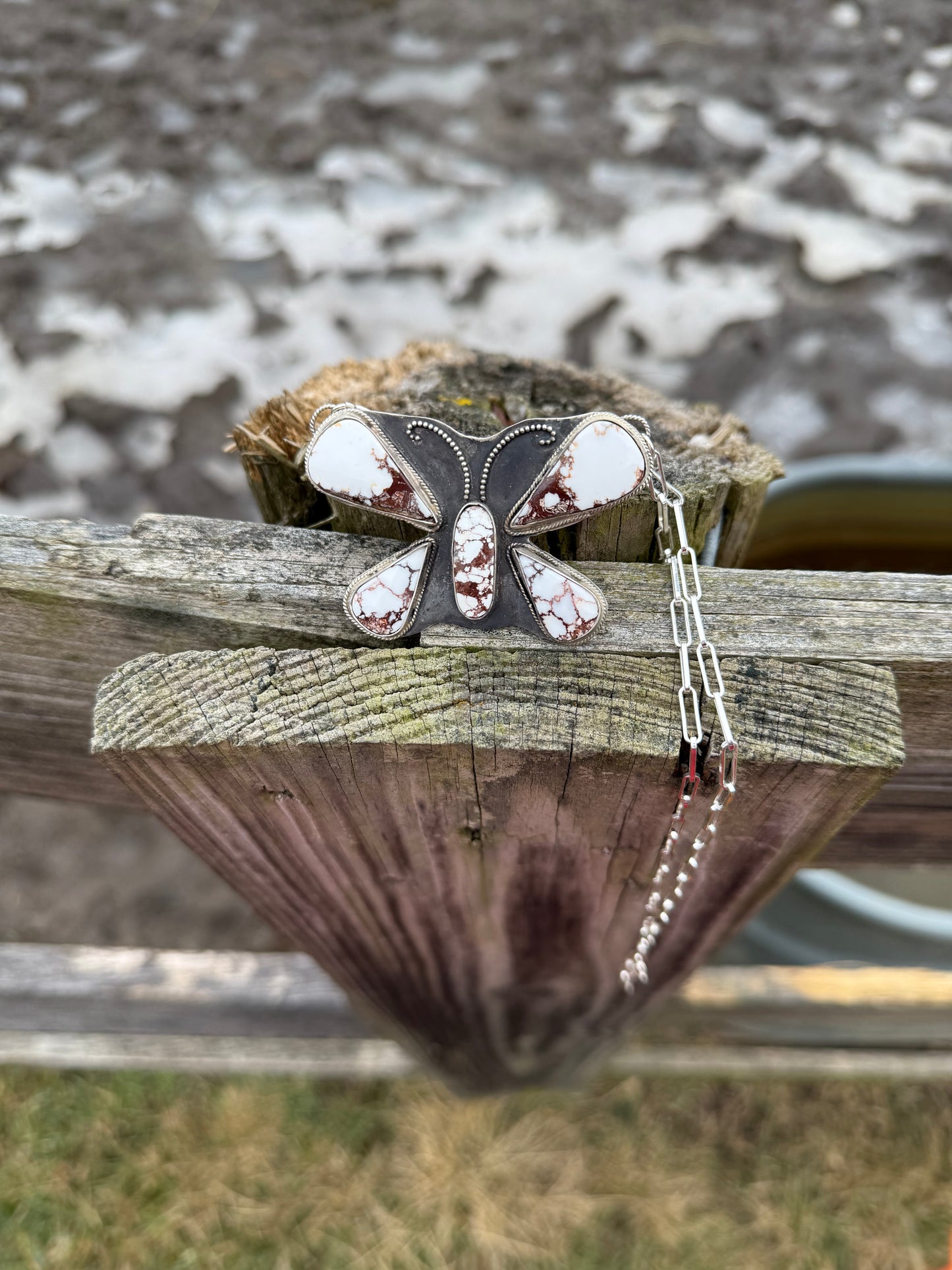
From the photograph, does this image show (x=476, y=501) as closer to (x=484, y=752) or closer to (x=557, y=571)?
(x=557, y=571)

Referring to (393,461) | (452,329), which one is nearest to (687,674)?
(393,461)

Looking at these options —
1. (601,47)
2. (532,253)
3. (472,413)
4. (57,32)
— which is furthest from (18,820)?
(601,47)

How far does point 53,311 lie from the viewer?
269 cm

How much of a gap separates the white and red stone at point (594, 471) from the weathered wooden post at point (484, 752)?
1.9 inches

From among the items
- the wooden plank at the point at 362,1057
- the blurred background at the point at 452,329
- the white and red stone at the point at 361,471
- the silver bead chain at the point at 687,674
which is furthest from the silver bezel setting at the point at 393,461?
the wooden plank at the point at 362,1057

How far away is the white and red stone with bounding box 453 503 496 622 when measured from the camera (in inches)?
34.1

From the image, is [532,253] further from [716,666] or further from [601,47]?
[716,666]

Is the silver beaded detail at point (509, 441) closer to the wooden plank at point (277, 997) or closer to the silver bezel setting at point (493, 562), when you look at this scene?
the silver bezel setting at point (493, 562)

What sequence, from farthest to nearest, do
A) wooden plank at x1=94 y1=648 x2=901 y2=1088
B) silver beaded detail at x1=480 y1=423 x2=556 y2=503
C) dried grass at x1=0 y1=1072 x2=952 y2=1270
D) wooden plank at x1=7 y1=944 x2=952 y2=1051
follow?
dried grass at x1=0 y1=1072 x2=952 y2=1270, wooden plank at x1=7 y1=944 x2=952 y2=1051, silver beaded detail at x1=480 y1=423 x2=556 y2=503, wooden plank at x1=94 y1=648 x2=901 y2=1088

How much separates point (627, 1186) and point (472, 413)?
183cm

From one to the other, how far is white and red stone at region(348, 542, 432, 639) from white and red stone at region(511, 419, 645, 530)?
15cm

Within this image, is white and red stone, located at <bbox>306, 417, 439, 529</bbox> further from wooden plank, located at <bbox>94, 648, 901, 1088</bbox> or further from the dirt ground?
the dirt ground

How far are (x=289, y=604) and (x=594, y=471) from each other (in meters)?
0.31

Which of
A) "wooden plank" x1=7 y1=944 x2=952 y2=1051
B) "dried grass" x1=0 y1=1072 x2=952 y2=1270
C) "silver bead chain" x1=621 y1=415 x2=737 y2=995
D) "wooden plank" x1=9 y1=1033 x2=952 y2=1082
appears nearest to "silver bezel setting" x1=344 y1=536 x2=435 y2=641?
"silver bead chain" x1=621 y1=415 x2=737 y2=995
